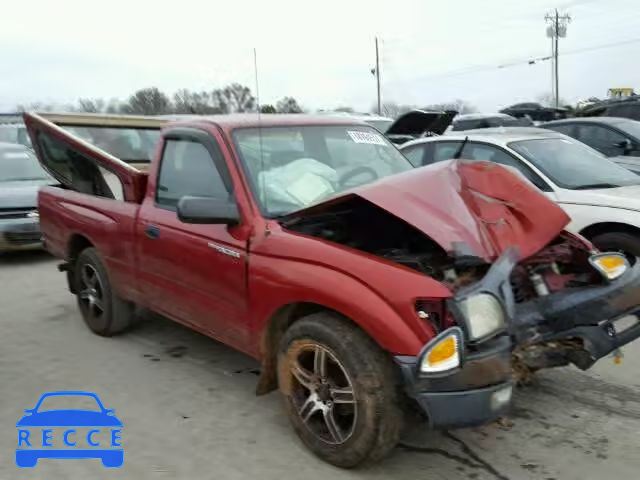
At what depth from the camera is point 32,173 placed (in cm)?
974

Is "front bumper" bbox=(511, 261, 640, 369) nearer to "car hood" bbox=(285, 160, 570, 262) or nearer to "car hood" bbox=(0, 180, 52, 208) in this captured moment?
"car hood" bbox=(285, 160, 570, 262)

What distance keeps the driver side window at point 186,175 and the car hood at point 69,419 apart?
57.6 inches

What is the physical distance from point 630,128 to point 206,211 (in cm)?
775

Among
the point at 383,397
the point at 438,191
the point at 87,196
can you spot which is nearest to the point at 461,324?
the point at 383,397

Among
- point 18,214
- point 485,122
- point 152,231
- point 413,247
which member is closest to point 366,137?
point 413,247

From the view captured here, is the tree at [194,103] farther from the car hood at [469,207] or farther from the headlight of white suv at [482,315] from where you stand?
the headlight of white suv at [482,315]

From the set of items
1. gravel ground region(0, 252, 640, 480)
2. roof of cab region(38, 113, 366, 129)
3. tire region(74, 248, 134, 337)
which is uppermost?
roof of cab region(38, 113, 366, 129)

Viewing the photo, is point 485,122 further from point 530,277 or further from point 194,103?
point 530,277

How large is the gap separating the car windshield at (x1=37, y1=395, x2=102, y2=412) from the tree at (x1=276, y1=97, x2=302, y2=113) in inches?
97.2

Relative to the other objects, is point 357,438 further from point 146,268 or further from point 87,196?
point 87,196

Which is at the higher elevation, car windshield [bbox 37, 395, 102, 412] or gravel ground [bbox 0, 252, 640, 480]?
car windshield [bbox 37, 395, 102, 412]

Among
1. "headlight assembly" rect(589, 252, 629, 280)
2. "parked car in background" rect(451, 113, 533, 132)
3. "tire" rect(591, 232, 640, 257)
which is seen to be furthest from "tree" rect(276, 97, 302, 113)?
"parked car in background" rect(451, 113, 533, 132)

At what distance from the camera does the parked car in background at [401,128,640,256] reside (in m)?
5.69

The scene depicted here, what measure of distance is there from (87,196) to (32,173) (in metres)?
5.05
